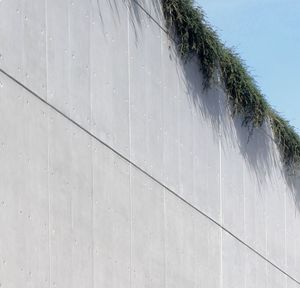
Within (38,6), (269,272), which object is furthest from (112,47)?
(269,272)

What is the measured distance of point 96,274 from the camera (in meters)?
7.71

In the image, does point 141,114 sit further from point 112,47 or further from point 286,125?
point 286,125

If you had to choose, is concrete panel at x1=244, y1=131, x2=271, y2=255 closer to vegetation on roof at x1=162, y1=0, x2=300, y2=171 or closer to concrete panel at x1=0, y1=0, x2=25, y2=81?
vegetation on roof at x1=162, y1=0, x2=300, y2=171

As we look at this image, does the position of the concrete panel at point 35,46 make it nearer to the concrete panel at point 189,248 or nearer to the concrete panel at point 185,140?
the concrete panel at point 189,248

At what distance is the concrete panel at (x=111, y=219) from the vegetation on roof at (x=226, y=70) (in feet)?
6.33

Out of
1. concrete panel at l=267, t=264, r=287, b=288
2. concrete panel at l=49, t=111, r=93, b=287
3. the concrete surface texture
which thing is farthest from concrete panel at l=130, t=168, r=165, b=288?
concrete panel at l=267, t=264, r=287, b=288

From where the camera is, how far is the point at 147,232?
875 centimetres

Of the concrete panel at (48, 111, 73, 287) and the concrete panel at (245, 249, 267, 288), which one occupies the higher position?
the concrete panel at (245, 249, 267, 288)

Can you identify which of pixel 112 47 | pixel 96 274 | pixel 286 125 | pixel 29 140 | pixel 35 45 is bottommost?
pixel 96 274

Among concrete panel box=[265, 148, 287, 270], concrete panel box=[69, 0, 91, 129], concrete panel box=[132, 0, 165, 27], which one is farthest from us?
concrete panel box=[265, 148, 287, 270]

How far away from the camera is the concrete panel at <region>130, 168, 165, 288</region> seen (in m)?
8.49

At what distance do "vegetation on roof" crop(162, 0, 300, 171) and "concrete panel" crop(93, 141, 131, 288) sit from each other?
1931 millimetres

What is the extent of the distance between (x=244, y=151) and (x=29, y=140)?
16.0ft

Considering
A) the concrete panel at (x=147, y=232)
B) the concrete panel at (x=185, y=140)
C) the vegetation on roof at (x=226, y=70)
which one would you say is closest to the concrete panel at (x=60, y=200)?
the concrete panel at (x=147, y=232)
